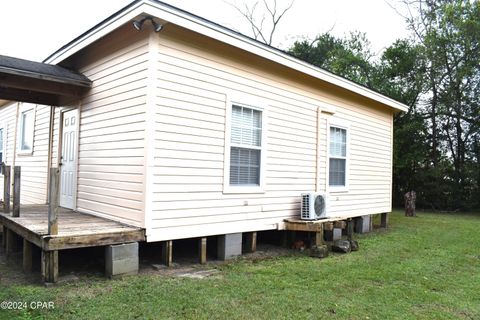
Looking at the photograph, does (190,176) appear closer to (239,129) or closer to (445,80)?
(239,129)

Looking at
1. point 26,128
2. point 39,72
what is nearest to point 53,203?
point 39,72

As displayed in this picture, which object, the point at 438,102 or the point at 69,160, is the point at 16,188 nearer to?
the point at 69,160

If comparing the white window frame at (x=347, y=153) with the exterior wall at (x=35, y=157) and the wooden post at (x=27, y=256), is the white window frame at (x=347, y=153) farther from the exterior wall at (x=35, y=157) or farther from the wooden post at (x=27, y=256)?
the exterior wall at (x=35, y=157)

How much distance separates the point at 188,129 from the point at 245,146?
118cm

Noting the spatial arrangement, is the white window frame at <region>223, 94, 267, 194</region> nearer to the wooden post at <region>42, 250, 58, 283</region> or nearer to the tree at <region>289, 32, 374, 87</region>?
the wooden post at <region>42, 250, 58, 283</region>

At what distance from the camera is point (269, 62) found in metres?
6.73

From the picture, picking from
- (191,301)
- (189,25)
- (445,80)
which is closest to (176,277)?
(191,301)

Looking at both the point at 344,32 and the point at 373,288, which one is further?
the point at 344,32

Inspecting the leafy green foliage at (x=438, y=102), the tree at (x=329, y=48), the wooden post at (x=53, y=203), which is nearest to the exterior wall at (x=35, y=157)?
the wooden post at (x=53, y=203)

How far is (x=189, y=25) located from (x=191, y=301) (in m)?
3.43

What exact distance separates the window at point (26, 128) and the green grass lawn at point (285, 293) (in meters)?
4.97

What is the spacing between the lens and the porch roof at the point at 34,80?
5668 millimetres

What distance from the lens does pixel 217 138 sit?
19.1 ft

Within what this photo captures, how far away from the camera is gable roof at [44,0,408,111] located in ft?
15.8
